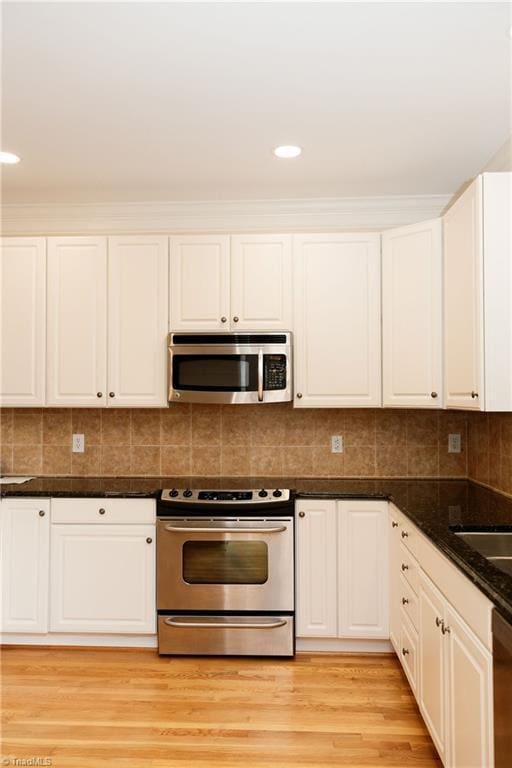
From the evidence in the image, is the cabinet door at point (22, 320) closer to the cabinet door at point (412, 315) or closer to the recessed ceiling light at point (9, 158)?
the recessed ceiling light at point (9, 158)

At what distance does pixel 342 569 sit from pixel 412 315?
4.69ft

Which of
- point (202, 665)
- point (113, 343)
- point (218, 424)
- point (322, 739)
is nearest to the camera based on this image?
point (322, 739)

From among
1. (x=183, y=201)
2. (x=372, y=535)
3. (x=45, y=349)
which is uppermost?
(x=183, y=201)

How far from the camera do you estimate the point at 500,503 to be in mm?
2832

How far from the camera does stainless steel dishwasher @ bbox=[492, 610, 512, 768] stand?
1420 millimetres

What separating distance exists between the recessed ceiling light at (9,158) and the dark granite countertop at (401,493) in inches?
70.0

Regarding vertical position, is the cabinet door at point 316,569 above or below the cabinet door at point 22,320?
below

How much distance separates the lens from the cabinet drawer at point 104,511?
323 centimetres

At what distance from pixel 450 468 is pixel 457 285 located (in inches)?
53.4

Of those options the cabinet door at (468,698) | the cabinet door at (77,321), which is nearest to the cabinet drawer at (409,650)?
the cabinet door at (468,698)

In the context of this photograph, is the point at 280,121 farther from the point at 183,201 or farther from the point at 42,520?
the point at 42,520

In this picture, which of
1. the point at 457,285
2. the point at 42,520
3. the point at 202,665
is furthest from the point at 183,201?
the point at 202,665

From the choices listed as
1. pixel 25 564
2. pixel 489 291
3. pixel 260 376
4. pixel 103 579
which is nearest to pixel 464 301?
pixel 489 291

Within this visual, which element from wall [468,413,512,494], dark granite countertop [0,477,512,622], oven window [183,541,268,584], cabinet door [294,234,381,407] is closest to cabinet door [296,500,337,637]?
dark granite countertop [0,477,512,622]
